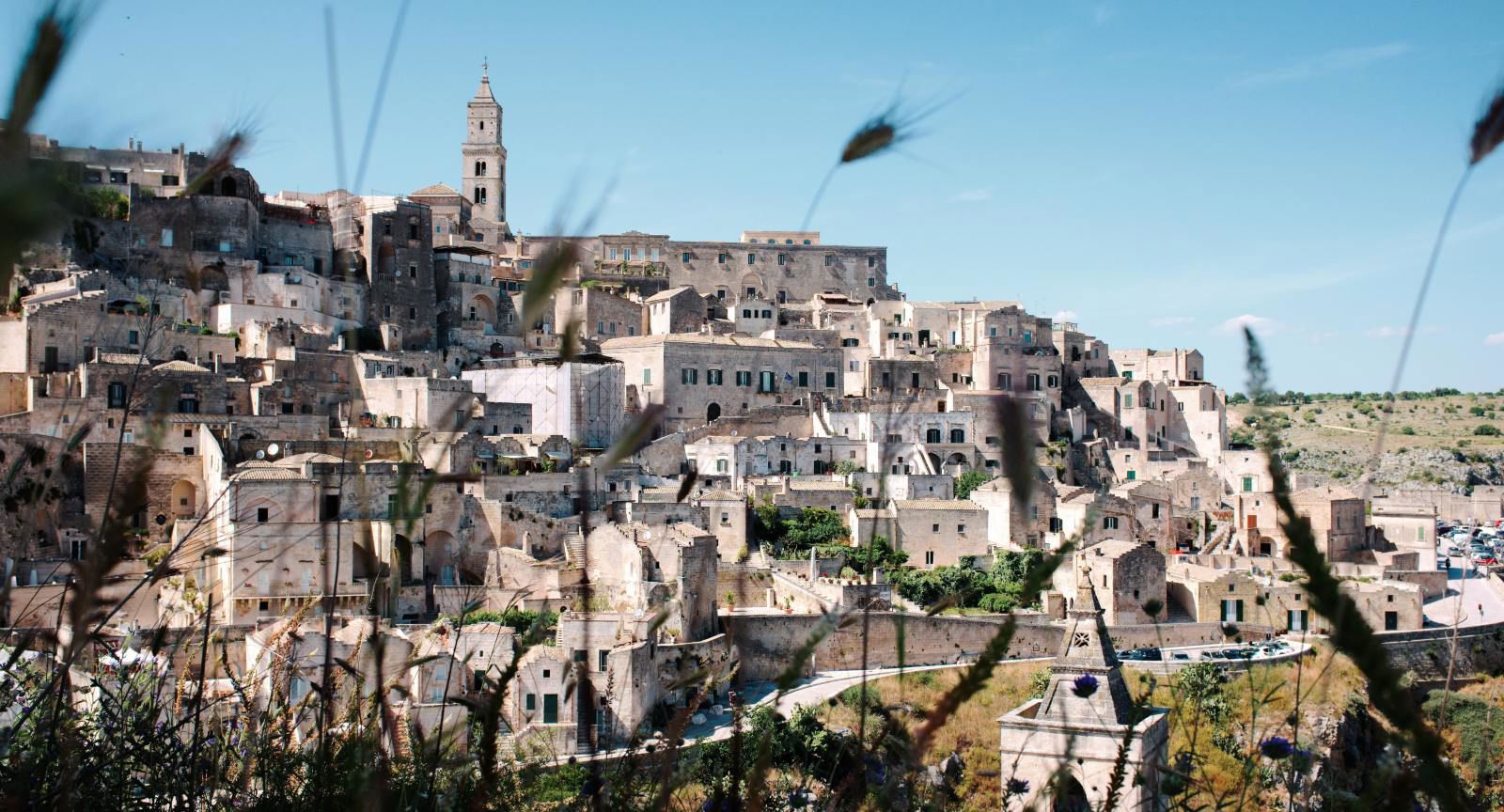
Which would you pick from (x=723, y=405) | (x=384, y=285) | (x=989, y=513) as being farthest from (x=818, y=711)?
(x=384, y=285)

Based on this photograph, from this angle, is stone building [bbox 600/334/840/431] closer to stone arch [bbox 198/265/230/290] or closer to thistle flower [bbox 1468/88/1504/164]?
stone arch [bbox 198/265/230/290]

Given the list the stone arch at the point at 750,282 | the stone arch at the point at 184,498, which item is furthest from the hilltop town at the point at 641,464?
the stone arch at the point at 750,282

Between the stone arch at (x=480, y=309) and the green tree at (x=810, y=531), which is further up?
the stone arch at (x=480, y=309)

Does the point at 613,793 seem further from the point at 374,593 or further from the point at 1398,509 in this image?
the point at 1398,509

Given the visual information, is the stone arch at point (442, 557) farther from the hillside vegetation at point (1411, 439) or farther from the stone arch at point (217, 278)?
the hillside vegetation at point (1411, 439)

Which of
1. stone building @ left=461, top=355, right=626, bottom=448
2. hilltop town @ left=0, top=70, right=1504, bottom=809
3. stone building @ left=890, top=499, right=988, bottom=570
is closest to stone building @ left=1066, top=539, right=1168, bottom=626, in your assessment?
hilltop town @ left=0, top=70, right=1504, bottom=809
